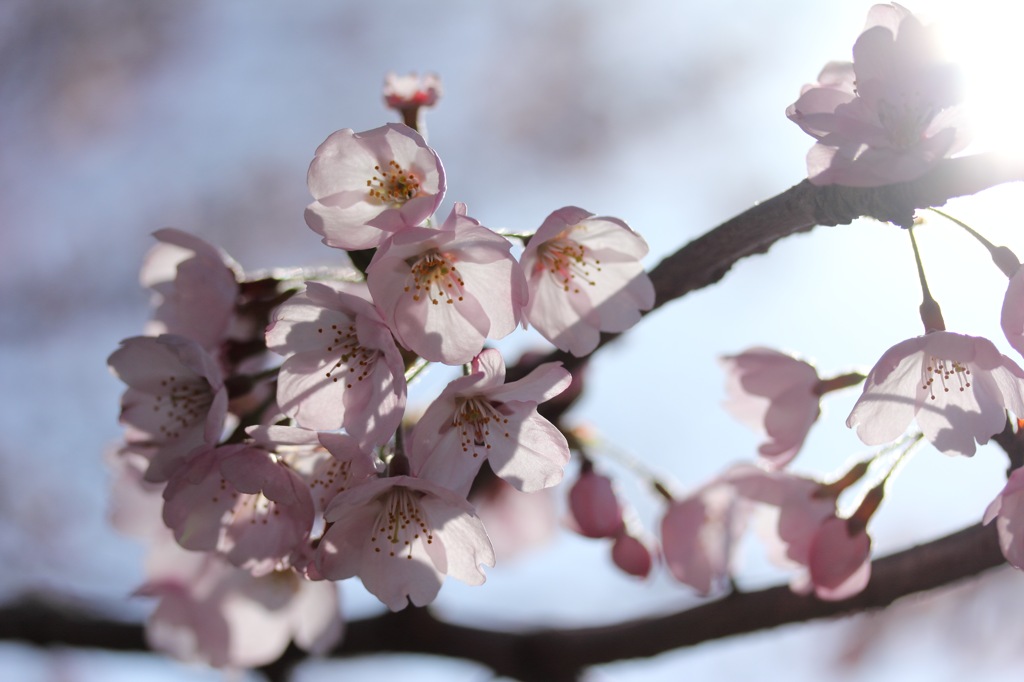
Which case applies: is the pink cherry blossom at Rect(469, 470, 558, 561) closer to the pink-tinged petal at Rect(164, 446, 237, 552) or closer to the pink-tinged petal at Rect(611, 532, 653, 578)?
the pink-tinged petal at Rect(611, 532, 653, 578)

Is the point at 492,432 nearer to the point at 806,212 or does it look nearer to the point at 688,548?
the point at 806,212

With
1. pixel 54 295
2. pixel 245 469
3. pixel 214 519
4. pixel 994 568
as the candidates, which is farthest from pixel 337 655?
pixel 54 295

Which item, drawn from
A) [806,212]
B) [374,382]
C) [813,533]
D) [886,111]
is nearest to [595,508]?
[813,533]

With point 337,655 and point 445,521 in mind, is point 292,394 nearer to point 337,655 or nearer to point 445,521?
point 445,521

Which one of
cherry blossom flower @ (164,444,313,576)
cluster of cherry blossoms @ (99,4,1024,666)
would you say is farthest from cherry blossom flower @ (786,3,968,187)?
cherry blossom flower @ (164,444,313,576)

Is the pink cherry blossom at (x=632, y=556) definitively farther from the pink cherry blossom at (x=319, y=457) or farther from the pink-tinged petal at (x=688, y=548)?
the pink cherry blossom at (x=319, y=457)
